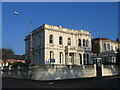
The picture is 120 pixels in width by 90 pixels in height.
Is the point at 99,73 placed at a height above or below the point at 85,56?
below

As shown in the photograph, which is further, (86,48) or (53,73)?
(86,48)

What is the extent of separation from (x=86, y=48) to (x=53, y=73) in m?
19.8

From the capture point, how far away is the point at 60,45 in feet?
121

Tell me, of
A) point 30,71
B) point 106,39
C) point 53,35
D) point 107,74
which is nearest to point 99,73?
point 107,74

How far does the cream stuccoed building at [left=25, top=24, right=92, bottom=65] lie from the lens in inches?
1383

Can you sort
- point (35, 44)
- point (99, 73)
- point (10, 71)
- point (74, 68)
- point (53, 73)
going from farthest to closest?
1. point (35, 44)
2. point (10, 71)
3. point (99, 73)
4. point (74, 68)
5. point (53, 73)

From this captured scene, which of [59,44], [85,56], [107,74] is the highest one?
[59,44]

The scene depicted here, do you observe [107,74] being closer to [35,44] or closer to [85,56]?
[85,56]

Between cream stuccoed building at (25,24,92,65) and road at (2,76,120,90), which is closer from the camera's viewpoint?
road at (2,76,120,90)

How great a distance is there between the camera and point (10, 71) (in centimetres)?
3005

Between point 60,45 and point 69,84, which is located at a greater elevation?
point 60,45

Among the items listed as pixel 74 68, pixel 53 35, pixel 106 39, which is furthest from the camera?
pixel 106 39

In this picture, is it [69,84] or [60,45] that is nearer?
[69,84]

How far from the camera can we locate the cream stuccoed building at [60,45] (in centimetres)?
3513
